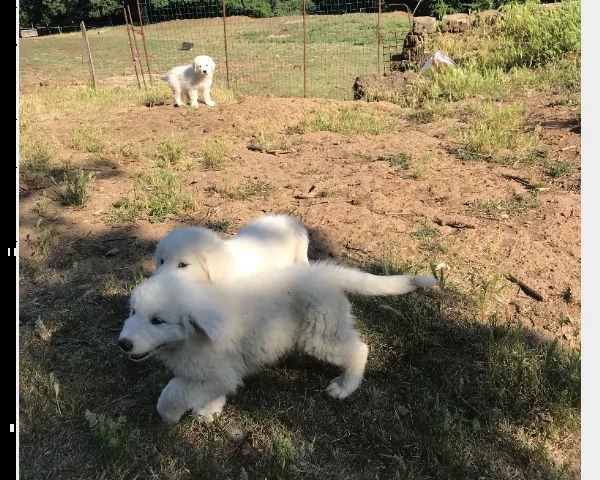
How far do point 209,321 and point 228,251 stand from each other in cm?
62

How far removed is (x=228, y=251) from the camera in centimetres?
303

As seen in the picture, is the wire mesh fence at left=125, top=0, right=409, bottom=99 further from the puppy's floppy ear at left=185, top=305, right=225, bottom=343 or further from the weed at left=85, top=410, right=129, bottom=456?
the weed at left=85, top=410, right=129, bottom=456

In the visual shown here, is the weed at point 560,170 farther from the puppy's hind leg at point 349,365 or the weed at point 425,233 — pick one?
the puppy's hind leg at point 349,365

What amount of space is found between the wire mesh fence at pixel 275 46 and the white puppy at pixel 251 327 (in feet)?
29.3

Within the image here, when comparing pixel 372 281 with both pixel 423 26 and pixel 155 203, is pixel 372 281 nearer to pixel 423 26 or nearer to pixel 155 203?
pixel 155 203

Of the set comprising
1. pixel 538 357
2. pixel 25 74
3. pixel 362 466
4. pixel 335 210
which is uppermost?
pixel 25 74

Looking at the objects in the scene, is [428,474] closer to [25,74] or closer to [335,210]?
[335,210]

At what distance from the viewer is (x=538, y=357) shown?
2.95 m

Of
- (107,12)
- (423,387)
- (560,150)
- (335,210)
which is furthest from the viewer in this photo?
(107,12)

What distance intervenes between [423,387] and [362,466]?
57 centimetres

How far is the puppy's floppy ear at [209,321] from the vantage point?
248 centimetres

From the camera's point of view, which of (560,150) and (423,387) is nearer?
(423,387)

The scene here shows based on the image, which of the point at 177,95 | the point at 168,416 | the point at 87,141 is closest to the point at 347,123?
the point at 87,141

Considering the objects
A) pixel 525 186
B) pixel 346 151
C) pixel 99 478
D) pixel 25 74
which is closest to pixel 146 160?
pixel 346 151
